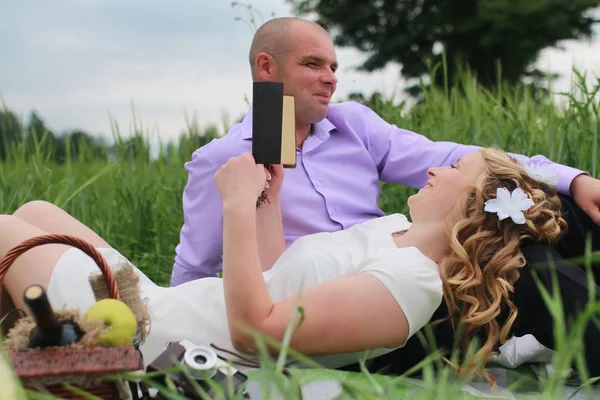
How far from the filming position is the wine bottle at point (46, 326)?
→ 3.90 ft

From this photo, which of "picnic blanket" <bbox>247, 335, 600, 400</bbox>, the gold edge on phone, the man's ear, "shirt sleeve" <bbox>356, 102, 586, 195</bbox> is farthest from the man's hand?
the man's ear

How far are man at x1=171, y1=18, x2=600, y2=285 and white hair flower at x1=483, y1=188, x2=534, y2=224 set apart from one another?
1.97 feet

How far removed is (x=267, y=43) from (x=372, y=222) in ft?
3.01

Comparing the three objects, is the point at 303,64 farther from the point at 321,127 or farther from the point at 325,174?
the point at 325,174

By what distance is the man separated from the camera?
8.66 feet

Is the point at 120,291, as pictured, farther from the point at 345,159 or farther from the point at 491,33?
the point at 491,33

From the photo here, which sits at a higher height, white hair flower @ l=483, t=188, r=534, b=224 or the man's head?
the man's head

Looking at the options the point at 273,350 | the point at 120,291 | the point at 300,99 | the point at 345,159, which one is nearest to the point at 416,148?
the point at 345,159

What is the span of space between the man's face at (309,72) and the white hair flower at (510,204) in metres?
0.88

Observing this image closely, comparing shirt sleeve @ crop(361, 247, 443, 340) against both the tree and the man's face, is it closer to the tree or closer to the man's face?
the man's face

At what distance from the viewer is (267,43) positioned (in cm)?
278

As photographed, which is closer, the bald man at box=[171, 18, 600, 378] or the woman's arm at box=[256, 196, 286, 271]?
the woman's arm at box=[256, 196, 286, 271]

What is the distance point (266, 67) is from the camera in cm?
278

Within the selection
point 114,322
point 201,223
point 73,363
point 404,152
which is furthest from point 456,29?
point 73,363
